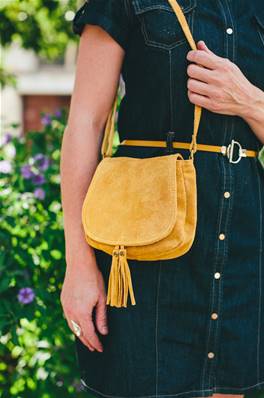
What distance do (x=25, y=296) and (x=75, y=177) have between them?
113cm

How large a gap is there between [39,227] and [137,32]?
141cm

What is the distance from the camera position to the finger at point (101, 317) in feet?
5.40

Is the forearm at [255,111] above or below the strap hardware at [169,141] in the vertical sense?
above

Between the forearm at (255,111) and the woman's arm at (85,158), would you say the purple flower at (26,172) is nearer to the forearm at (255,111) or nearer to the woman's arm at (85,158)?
the woman's arm at (85,158)

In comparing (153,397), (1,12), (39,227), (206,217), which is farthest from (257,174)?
(1,12)

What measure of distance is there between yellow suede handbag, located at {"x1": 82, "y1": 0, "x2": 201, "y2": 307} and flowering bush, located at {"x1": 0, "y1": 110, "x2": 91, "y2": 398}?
3.76 ft

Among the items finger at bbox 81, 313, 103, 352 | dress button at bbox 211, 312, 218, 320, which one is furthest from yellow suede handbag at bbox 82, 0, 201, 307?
dress button at bbox 211, 312, 218, 320

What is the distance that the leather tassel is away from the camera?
1509 mm

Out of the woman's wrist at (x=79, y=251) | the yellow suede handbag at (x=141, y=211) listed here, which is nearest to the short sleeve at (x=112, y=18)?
the yellow suede handbag at (x=141, y=211)

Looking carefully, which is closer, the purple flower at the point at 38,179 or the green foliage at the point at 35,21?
the purple flower at the point at 38,179

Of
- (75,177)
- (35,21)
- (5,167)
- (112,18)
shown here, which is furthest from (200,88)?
(35,21)

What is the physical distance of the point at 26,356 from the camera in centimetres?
299

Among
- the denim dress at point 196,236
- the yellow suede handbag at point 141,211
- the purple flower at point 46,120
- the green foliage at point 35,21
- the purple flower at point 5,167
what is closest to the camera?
the yellow suede handbag at point 141,211

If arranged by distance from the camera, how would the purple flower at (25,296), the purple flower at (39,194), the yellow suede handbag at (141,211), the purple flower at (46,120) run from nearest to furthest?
the yellow suede handbag at (141,211) → the purple flower at (25,296) → the purple flower at (39,194) → the purple flower at (46,120)
